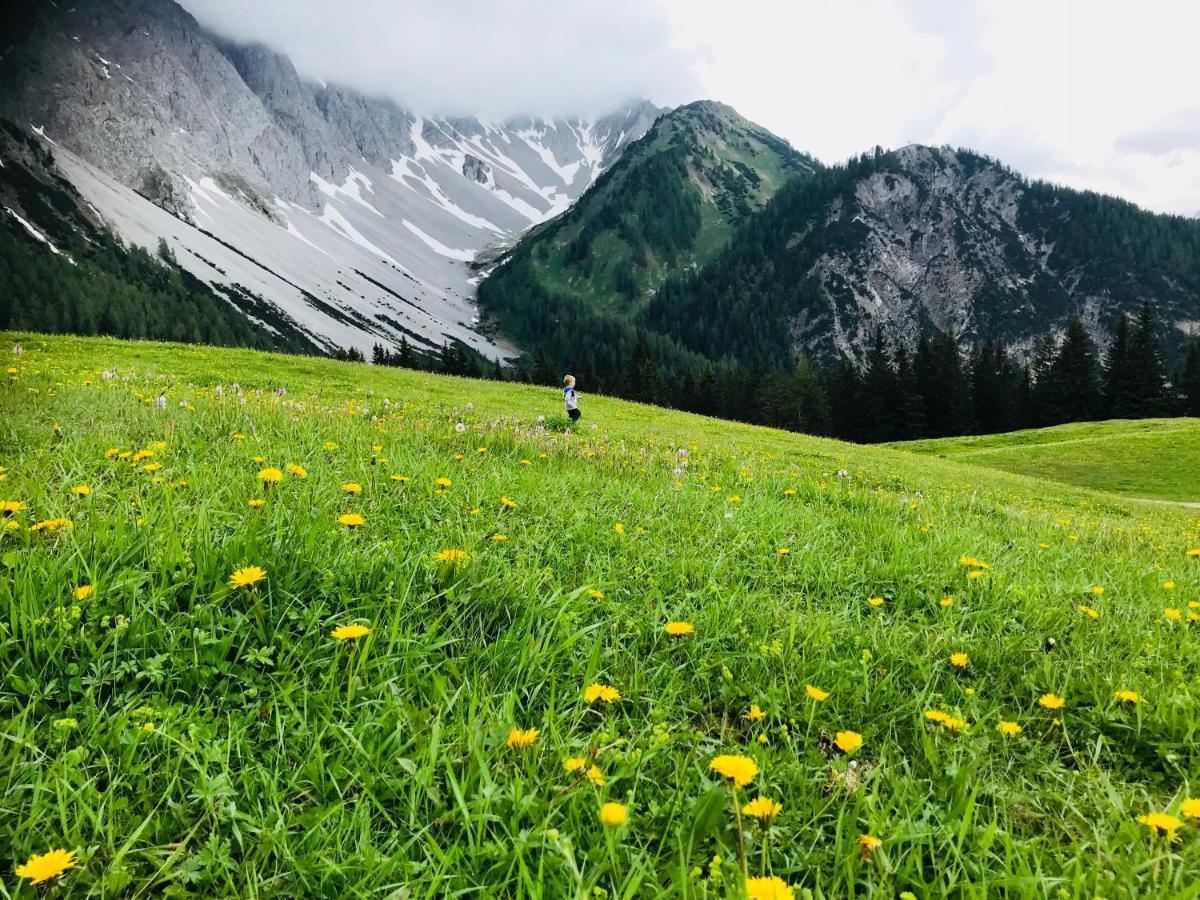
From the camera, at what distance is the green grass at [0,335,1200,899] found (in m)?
1.73

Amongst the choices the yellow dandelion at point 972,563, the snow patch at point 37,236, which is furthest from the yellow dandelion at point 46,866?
the snow patch at point 37,236

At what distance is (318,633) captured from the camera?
8.44 ft

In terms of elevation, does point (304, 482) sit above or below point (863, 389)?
below

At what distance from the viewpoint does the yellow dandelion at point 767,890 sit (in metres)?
1.45

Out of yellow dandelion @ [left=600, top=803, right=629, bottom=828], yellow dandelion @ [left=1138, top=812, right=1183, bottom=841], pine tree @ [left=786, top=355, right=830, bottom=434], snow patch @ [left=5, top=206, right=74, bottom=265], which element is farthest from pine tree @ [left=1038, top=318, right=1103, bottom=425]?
snow patch @ [left=5, top=206, right=74, bottom=265]

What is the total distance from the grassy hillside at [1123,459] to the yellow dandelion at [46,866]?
4059 cm

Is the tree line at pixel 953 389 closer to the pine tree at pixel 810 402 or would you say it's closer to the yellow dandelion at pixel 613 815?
the pine tree at pixel 810 402

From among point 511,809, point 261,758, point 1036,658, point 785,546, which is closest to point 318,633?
point 261,758

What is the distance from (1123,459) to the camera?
36.1m

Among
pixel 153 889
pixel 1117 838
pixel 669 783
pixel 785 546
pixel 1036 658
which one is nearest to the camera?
pixel 153 889

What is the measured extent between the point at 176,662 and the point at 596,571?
7.11ft

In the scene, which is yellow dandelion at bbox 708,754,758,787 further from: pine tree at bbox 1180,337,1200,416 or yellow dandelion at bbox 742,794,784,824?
pine tree at bbox 1180,337,1200,416

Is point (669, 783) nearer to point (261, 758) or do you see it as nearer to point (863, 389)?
point (261, 758)

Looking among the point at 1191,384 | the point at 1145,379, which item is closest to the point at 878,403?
the point at 1145,379
